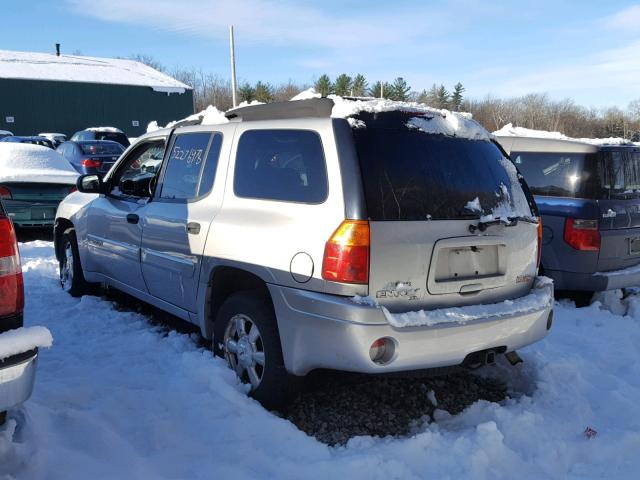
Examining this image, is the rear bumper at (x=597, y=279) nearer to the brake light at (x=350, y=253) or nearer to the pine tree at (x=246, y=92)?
the brake light at (x=350, y=253)

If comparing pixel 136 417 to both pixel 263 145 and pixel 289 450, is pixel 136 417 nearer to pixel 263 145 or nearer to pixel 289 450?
pixel 289 450

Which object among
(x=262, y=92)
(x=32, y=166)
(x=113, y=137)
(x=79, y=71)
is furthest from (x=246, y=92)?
(x=32, y=166)

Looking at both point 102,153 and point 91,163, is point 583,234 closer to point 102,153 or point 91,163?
point 91,163

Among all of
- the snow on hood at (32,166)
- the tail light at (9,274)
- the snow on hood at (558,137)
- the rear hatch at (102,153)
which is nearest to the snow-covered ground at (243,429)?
the tail light at (9,274)

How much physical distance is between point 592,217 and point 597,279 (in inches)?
23.4

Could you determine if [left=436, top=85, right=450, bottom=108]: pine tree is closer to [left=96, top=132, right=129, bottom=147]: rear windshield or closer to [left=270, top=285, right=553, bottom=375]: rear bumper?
[left=96, top=132, right=129, bottom=147]: rear windshield

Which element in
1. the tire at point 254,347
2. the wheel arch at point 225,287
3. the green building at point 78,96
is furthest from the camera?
the green building at point 78,96

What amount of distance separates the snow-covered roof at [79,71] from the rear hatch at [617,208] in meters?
38.6

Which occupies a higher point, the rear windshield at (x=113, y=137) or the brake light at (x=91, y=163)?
the rear windshield at (x=113, y=137)

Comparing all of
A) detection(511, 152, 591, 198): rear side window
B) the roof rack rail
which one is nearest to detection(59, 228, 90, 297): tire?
the roof rack rail

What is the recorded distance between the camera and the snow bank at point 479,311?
9.73 feet

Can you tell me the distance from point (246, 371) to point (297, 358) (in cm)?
62

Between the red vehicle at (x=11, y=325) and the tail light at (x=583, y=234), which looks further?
the tail light at (x=583, y=234)

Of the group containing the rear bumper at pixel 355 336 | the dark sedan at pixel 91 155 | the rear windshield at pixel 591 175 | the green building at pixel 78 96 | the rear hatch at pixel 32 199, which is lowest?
the rear bumper at pixel 355 336
